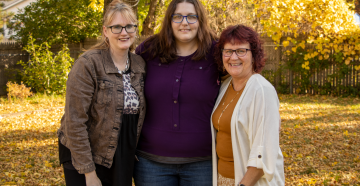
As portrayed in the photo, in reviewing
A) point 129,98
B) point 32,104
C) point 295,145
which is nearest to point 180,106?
point 129,98

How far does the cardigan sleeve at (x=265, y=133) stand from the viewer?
1.85 metres

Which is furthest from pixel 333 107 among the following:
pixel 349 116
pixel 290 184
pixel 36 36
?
pixel 36 36

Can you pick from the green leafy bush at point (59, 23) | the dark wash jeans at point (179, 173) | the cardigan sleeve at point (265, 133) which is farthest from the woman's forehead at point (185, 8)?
the green leafy bush at point (59, 23)

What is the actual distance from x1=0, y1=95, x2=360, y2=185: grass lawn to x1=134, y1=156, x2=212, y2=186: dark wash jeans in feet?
7.02

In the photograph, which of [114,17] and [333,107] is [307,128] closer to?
[333,107]

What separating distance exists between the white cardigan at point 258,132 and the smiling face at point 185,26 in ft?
2.08

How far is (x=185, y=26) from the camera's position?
2.41 m

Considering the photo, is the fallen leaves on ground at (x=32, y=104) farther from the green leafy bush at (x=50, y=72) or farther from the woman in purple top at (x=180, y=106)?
the woman in purple top at (x=180, y=106)

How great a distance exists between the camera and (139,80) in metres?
2.38

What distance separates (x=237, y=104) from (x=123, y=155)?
895 mm

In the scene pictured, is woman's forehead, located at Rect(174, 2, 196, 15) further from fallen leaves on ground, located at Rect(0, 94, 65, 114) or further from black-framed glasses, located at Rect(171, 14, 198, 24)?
fallen leaves on ground, located at Rect(0, 94, 65, 114)

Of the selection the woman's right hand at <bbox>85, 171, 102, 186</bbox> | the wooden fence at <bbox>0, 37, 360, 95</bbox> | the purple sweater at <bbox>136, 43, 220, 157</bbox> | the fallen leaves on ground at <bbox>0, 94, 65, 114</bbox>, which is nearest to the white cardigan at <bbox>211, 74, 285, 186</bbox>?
the purple sweater at <bbox>136, 43, 220, 157</bbox>

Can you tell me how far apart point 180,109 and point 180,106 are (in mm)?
22

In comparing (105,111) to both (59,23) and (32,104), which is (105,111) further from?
(59,23)
